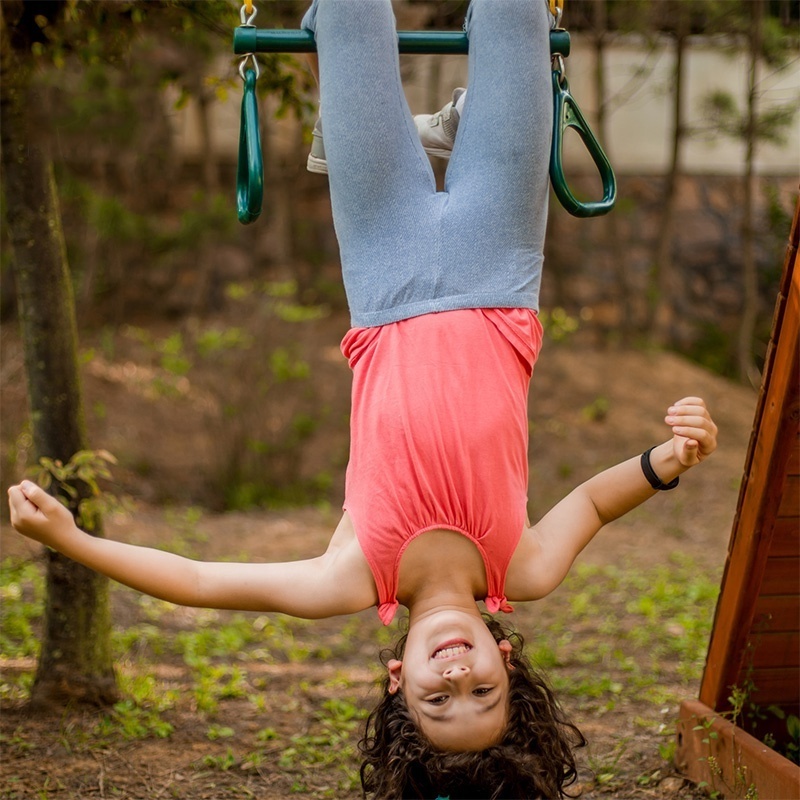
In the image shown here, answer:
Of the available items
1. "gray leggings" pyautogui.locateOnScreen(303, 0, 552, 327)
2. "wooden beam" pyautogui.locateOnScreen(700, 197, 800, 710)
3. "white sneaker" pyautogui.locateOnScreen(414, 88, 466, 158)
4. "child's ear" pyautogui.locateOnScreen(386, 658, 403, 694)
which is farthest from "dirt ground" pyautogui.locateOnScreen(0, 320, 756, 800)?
"white sneaker" pyautogui.locateOnScreen(414, 88, 466, 158)

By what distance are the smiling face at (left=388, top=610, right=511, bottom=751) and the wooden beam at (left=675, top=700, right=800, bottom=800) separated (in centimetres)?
86

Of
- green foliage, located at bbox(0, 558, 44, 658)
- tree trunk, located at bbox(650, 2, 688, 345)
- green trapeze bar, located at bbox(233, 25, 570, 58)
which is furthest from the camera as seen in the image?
tree trunk, located at bbox(650, 2, 688, 345)

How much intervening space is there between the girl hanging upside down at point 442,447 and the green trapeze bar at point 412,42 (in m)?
0.05

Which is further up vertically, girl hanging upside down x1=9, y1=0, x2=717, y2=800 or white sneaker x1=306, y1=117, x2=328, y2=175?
white sneaker x1=306, y1=117, x2=328, y2=175

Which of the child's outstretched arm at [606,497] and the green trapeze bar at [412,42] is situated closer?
the child's outstretched arm at [606,497]

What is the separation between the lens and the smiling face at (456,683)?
7.50ft

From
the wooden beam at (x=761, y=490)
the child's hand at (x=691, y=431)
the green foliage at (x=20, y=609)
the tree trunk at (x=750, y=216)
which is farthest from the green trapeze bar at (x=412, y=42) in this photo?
the tree trunk at (x=750, y=216)

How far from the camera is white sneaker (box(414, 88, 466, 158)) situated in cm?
286

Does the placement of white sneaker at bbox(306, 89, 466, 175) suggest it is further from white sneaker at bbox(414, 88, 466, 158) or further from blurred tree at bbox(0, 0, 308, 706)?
blurred tree at bbox(0, 0, 308, 706)

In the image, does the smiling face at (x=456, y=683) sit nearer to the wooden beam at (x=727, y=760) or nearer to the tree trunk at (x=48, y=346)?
the wooden beam at (x=727, y=760)

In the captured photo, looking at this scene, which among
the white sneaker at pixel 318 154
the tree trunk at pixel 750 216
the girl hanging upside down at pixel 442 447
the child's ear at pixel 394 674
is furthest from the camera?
the tree trunk at pixel 750 216

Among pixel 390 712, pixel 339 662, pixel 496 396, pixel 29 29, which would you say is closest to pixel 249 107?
pixel 496 396

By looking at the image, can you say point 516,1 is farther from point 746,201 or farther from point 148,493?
point 746,201

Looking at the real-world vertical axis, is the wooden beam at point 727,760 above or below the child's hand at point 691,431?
below
